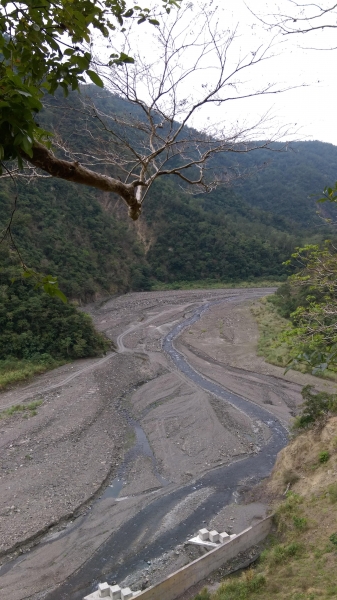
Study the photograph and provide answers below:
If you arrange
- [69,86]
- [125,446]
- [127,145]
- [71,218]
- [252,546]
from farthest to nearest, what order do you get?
[71,218] < [125,446] < [252,546] < [127,145] < [69,86]

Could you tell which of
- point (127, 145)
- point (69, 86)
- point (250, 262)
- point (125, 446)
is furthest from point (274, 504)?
point (250, 262)

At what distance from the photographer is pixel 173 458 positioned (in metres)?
12.0

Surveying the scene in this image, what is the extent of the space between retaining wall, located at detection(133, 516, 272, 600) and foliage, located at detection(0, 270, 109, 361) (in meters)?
13.4

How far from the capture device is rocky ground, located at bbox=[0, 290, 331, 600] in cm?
843

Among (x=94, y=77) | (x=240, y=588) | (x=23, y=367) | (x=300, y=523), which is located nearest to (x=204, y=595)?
(x=240, y=588)

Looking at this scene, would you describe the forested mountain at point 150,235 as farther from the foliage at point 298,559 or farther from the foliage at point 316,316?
the foliage at point 298,559

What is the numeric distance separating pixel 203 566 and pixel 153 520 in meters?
2.21

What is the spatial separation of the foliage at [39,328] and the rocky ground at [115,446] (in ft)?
3.54

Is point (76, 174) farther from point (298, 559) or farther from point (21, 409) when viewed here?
point (21, 409)

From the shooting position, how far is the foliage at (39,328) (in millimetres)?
19484

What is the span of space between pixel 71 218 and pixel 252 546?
3178 centimetres

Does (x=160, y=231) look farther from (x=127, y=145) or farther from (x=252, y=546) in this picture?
(x=127, y=145)

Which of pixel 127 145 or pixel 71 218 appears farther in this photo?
pixel 71 218

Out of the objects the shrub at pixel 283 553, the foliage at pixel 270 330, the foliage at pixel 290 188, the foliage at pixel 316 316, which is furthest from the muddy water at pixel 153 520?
the foliage at pixel 290 188
